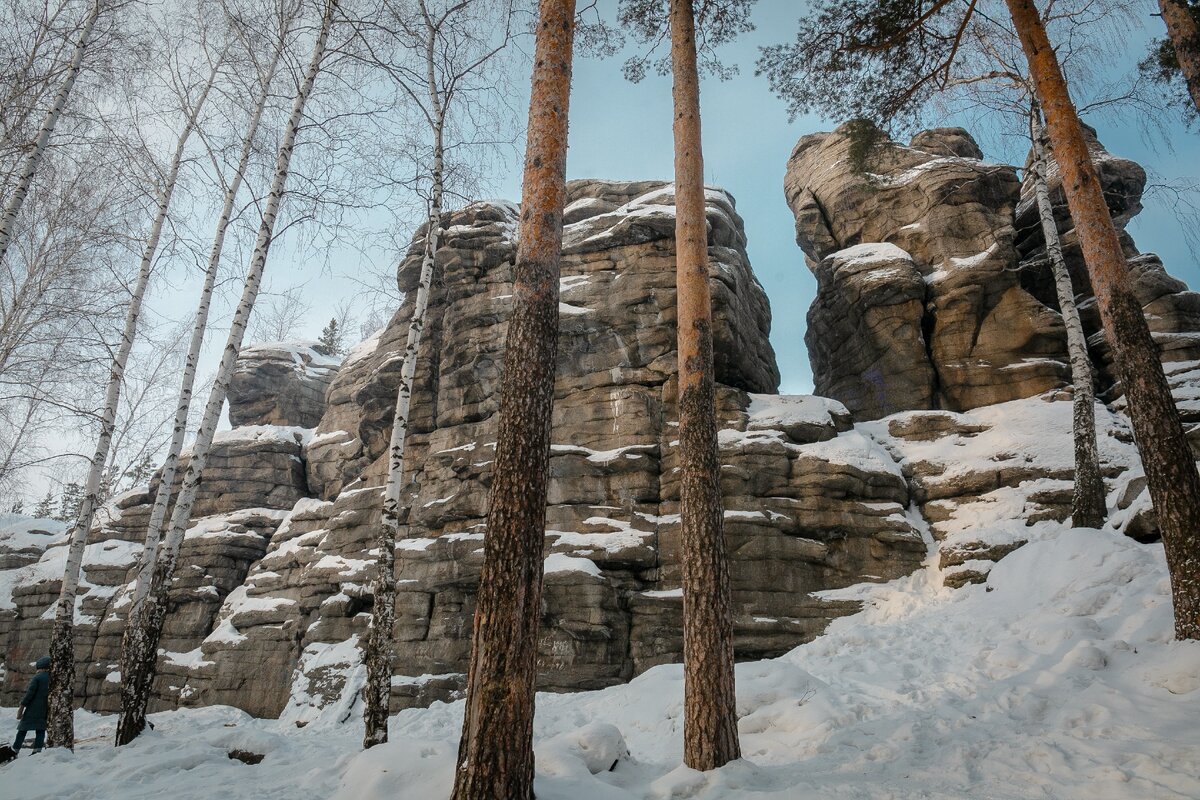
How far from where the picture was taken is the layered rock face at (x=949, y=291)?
20062 millimetres

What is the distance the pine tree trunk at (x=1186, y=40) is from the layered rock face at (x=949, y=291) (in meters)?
11.1

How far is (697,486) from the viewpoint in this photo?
23.4ft

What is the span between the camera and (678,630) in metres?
14.6

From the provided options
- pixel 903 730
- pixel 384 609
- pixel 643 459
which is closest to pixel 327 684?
pixel 384 609

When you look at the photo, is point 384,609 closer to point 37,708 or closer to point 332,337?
point 37,708

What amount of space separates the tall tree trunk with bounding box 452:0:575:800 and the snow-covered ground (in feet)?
2.41

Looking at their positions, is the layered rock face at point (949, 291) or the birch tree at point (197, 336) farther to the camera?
the layered rock face at point (949, 291)

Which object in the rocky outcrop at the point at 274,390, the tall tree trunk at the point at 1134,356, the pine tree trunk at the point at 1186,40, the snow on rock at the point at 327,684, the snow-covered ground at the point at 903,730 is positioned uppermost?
the rocky outcrop at the point at 274,390

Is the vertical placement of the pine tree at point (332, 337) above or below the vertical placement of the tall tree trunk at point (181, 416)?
above

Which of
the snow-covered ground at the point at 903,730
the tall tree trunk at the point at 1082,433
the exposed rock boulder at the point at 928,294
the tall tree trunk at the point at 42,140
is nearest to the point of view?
the snow-covered ground at the point at 903,730

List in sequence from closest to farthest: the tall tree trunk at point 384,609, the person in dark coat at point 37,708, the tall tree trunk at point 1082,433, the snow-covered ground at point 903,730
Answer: the snow-covered ground at point 903,730 < the tall tree trunk at point 384,609 < the person in dark coat at point 37,708 < the tall tree trunk at point 1082,433

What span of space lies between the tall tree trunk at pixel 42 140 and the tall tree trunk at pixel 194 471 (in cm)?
328

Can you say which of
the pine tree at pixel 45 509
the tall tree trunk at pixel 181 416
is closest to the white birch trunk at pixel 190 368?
the tall tree trunk at pixel 181 416

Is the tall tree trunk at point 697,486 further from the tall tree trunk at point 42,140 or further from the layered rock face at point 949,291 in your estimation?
the layered rock face at point 949,291
